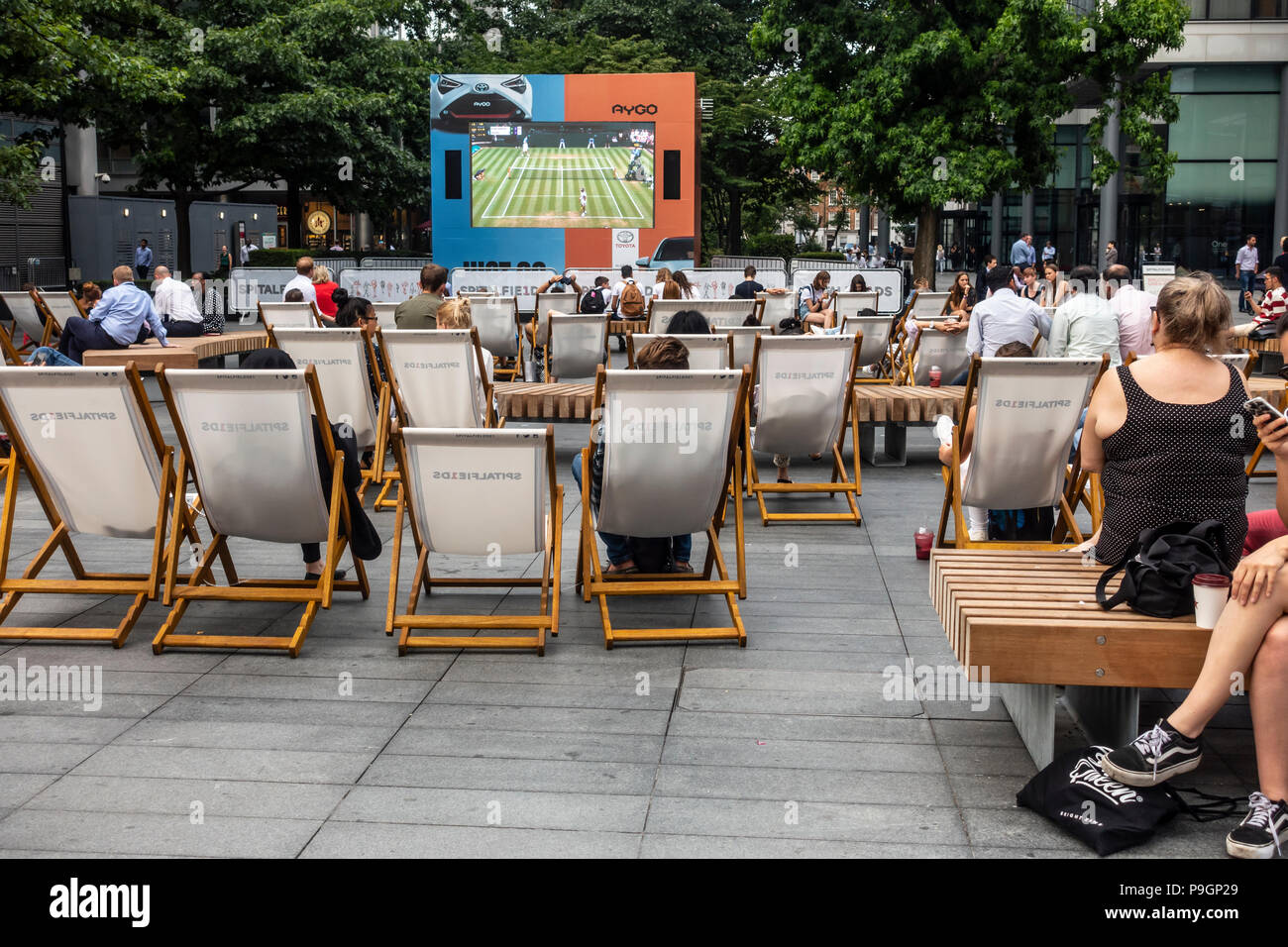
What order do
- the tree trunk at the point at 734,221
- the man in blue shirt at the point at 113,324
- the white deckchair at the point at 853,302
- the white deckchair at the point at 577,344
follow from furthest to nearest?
the tree trunk at the point at 734,221, the white deckchair at the point at 853,302, the man in blue shirt at the point at 113,324, the white deckchair at the point at 577,344

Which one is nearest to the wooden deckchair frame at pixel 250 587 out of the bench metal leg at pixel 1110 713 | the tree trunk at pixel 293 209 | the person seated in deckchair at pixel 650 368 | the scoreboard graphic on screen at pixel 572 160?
the person seated in deckchair at pixel 650 368

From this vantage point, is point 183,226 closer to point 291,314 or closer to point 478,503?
point 291,314

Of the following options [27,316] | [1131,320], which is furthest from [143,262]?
[1131,320]

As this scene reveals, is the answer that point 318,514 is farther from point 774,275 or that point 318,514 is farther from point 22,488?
point 774,275

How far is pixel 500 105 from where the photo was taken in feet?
95.3

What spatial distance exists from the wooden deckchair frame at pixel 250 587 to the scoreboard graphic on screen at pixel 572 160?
23303 millimetres

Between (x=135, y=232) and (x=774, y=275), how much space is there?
63.7 feet

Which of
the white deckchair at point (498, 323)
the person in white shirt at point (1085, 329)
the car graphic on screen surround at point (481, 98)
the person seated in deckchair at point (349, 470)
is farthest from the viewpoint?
the car graphic on screen surround at point (481, 98)

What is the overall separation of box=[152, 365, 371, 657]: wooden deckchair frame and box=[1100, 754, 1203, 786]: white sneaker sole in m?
3.18

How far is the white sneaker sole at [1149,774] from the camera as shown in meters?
3.83

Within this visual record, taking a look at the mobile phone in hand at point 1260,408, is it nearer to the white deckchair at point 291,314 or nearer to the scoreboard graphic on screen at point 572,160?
the white deckchair at point 291,314

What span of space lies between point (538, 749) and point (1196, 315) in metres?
2.57

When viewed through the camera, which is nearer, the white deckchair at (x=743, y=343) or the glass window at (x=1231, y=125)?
the white deckchair at (x=743, y=343)

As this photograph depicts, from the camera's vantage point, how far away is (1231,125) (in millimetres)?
36531
